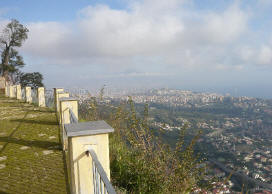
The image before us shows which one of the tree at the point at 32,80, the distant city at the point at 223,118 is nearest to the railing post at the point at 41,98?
the distant city at the point at 223,118

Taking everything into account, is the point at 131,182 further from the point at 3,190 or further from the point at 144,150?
the point at 3,190

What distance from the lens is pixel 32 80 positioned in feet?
81.4

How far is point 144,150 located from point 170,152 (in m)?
0.42

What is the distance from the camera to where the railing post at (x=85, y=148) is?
2.00 meters

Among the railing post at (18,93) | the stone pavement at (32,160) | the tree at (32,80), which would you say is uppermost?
the tree at (32,80)

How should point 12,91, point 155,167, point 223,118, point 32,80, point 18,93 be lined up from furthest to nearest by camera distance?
point 223,118
point 32,80
point 12,91
point 18,93
point 155,167

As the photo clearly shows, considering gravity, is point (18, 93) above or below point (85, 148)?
above

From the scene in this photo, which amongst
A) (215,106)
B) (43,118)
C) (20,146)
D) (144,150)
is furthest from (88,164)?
(215,106)

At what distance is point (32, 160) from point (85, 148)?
2421 mm

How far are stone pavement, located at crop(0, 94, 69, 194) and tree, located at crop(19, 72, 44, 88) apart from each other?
19779mm

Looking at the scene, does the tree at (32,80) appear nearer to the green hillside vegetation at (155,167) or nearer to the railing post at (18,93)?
the railing post at (18,93)

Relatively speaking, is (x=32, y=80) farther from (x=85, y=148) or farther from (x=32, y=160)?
(x=85, y=148)

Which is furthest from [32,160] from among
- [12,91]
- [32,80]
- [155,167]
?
[32,80]

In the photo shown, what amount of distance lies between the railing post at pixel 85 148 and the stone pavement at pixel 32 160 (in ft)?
3.12
